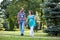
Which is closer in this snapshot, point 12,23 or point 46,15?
point 46,15

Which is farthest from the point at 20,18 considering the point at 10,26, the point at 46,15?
the point at 10,26

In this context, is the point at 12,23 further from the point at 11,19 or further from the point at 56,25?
the point at 56,25

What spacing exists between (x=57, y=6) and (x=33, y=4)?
1392cm

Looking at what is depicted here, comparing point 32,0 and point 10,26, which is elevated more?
point 32,0

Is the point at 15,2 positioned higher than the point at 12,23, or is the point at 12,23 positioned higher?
the point at 15,2

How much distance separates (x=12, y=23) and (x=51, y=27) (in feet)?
44.7

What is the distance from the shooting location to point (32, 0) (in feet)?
117

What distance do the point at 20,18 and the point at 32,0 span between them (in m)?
14.6

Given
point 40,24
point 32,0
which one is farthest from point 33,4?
point 40,24

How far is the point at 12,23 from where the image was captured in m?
34.7

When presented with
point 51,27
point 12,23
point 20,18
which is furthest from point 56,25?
point 12,23

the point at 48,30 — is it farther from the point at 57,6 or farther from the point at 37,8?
the point at 37,8

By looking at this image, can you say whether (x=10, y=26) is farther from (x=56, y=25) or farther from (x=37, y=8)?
(x=56, y=25)

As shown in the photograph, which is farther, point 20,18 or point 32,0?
point 32,0
